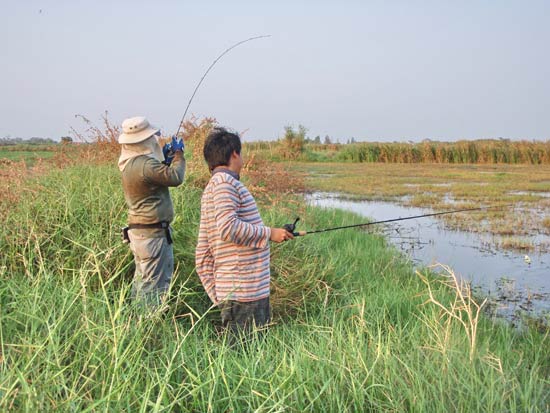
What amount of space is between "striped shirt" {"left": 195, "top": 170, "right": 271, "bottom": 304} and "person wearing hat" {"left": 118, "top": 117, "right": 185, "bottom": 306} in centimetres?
56

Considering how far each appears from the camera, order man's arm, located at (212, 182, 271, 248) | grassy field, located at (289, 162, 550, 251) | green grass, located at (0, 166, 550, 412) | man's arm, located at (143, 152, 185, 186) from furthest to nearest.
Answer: grassy field, located at (289, 162, 550, 251), man's arm, located at (143, 152, 185, 186), man's arm, located at (212, 182, 271, 248), green grass, located at (0, 166, 550, 412)

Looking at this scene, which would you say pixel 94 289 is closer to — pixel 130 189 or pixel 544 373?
pixel 130 189

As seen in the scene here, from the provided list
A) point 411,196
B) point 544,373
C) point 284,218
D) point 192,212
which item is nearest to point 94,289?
point 192,212

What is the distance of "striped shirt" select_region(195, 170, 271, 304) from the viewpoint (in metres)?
2.88

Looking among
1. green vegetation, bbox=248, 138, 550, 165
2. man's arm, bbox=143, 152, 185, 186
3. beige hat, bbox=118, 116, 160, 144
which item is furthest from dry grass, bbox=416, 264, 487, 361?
green vegetation, bbox=248, 138, 550, 165

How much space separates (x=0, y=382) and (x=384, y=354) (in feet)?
5.32

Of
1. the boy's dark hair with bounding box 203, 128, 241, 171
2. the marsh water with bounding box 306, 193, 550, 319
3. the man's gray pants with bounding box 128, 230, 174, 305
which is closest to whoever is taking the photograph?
the boy's dark hair with bounding box 203, 128, 241, 171

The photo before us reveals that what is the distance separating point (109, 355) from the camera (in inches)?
85.8

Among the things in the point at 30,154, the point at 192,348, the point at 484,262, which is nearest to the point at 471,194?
the point at 484,262

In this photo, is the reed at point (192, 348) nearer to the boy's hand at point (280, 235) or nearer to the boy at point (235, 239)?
the boy at point (235, 239)

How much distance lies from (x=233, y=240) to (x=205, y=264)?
0.39 metres

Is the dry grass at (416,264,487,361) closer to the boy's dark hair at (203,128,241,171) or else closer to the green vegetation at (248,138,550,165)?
the boy's dark hair at (203,128,241,171)

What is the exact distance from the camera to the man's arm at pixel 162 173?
11.3 ft

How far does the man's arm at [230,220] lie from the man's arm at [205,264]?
0.30 m
